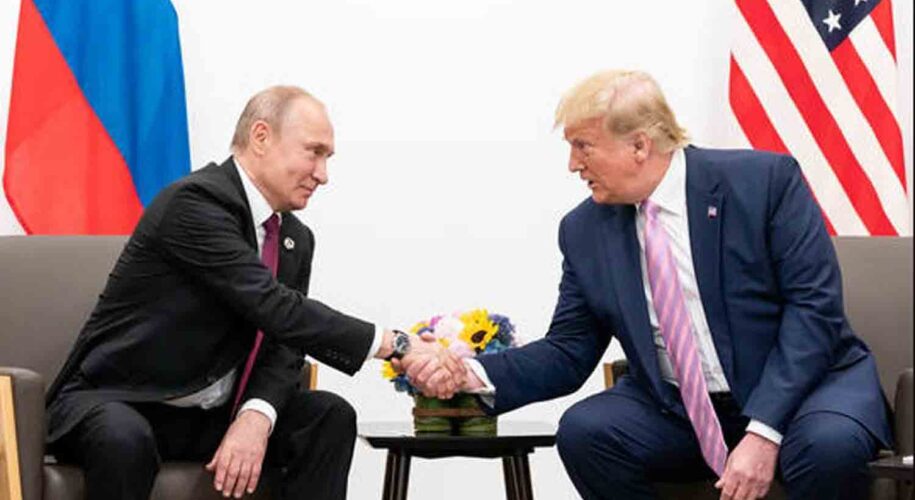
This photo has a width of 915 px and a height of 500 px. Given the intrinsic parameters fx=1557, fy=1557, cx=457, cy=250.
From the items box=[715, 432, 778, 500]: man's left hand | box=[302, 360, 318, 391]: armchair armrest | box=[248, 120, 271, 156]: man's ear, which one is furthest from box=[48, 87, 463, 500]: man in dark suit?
box=[715, 432, 778, 500]: man's left hand

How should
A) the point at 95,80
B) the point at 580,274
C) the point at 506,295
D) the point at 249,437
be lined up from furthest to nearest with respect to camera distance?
the point at 506,295 < the point at 95,80 < the point at 580,274 < the point at 249,437

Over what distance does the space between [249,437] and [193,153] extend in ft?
5.17

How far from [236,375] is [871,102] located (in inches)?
83.0

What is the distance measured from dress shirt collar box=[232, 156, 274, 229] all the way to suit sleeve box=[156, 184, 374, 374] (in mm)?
100

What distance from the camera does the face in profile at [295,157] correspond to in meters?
3.77

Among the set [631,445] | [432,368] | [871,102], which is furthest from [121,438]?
[871,102]

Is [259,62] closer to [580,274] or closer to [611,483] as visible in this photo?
[580,274]

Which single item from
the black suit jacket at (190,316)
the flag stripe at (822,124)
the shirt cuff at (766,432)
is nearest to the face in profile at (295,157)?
the black suit jacket at (190,316)

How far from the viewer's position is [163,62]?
4.69 m

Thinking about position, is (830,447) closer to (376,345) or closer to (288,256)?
(376,345)

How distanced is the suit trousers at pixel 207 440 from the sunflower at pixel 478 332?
368mm

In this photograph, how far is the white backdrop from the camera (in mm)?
4895

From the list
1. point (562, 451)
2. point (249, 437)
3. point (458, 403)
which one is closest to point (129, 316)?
point (249, 437)

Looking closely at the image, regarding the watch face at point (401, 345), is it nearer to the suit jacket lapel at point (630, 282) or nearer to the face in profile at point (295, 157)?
the face in profile at point (295, 157)
